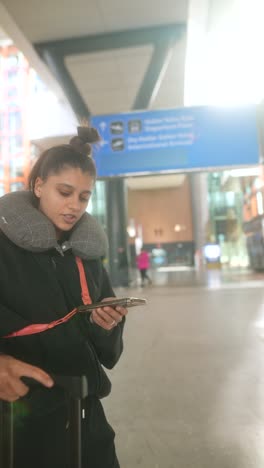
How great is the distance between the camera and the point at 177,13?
21.4ft

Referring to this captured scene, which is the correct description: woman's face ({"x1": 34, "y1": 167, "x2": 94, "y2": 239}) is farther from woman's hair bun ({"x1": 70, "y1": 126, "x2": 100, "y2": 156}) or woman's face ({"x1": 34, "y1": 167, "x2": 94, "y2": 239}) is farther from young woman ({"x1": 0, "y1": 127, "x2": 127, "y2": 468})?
woman's hair bun ({"x1": 70, "y1": 126, "x2": 100, "y2": 156})

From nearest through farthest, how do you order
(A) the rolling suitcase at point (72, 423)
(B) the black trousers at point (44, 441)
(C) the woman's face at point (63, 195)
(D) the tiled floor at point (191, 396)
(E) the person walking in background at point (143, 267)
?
(A) the rolling suitcase at point (72, 423)
(B) the black trousers at point (44, 441)
(C) the woman's face at point (63, 195)
(D) the tiled floor at point (191, 396)
(E) the person walking in background at point (143, 267)

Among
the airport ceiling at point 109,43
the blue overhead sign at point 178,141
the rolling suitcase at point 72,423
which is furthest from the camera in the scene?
the blue overhead sign at point 178,141

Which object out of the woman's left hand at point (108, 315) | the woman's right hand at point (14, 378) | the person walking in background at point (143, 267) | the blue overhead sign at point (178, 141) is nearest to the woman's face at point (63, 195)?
the woman's left hand at point (108, 315)

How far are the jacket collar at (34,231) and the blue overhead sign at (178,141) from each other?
6332mm

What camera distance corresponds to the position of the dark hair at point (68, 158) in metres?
1.21

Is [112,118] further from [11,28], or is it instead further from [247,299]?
[247,299]

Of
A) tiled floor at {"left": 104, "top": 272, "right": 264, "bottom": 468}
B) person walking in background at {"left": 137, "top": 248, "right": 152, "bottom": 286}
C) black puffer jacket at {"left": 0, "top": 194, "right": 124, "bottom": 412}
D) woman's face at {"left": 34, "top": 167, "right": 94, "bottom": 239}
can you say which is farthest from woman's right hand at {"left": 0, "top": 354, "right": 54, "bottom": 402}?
person walking in background at {"left": 137, "top": 248, "right": 152, "bottom": 286}

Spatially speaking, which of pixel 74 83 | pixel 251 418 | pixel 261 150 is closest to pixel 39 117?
pixel 74 83

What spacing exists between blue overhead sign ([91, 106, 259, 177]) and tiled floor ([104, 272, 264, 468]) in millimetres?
3668

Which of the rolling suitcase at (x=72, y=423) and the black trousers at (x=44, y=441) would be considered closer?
the rolling suitcase at (x=72, y=423)

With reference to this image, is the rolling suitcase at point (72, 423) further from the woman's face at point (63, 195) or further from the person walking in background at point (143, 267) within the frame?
the person walking in background at point (143, 267)

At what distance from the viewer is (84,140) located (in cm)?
131

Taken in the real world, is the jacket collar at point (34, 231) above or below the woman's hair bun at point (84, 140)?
below
